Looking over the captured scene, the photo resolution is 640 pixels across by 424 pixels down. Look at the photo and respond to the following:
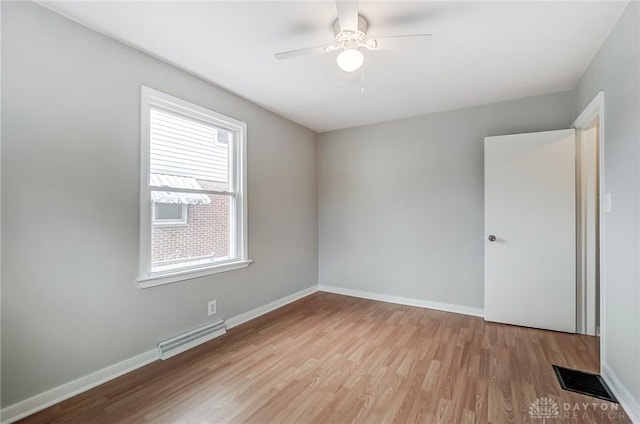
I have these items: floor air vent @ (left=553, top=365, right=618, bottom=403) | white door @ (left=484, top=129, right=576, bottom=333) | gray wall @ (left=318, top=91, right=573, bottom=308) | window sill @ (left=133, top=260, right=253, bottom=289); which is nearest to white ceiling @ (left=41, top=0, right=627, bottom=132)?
gray wall @ (left=318, top=91, right=573, bottom=308)

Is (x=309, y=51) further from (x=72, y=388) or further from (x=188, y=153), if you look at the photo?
(x=72, y=388)

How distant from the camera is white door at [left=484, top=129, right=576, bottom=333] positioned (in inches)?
113

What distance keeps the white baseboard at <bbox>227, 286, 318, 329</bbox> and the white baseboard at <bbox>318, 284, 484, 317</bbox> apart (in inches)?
14.7

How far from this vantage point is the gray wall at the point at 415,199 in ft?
11.1

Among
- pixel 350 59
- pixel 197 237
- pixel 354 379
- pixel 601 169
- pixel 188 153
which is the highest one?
pixel 350 59

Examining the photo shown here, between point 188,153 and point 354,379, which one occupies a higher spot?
point 188,153

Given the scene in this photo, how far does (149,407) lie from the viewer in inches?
70.6

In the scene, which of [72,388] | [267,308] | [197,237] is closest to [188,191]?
[197,237]

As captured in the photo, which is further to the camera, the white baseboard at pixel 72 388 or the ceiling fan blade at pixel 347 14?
the white baseboard at pixel 72 388

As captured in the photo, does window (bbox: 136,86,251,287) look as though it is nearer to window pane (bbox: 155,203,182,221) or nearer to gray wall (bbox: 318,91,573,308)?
window pane (bbox: 155,203,182,221)

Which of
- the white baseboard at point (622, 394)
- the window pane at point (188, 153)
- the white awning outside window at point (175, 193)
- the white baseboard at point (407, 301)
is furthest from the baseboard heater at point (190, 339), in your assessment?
the white baseboard at point (622, 394)

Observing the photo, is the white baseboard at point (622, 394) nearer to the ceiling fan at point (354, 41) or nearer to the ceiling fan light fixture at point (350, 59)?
the ceiling fan at point (354, 41)

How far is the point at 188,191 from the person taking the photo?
2633 mm

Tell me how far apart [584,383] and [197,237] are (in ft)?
11.0
